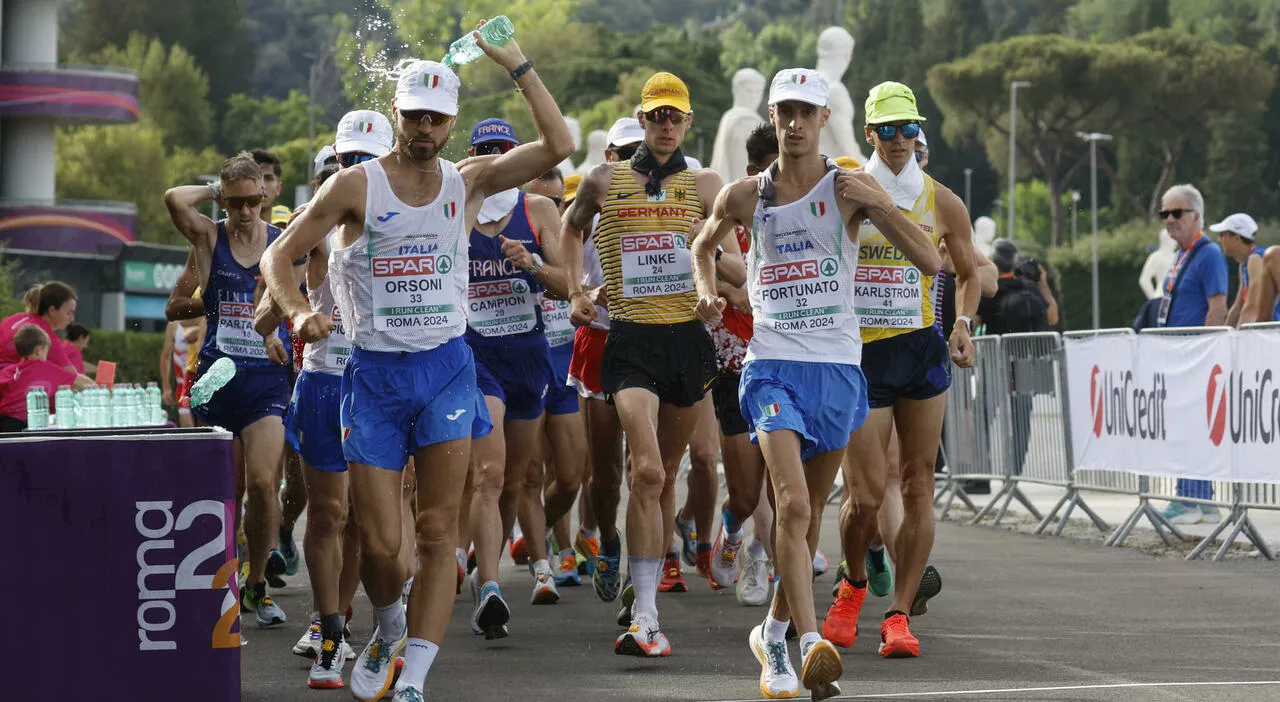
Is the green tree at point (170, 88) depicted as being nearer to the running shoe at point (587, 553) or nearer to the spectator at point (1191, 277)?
the spectator at point (1191, 277)

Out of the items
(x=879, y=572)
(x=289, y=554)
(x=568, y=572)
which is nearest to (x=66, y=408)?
(x=289, y=554)

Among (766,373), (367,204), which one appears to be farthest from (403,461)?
(766,373)

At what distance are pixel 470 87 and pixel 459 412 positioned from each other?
112026 millimetres

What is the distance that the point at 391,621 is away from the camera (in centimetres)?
758

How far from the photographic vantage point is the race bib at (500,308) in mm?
10555

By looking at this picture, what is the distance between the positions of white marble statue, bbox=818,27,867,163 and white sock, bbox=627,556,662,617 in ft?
51.7

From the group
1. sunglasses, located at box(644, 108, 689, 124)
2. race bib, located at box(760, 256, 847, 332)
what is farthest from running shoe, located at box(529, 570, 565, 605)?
race bib, located at box(760, 256, 847, 332)

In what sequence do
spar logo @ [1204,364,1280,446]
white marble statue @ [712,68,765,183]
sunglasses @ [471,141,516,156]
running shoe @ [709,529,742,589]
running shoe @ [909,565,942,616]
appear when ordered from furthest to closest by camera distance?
white marble statue @ [712,68,765,183] → spar logo @ [1204,364,1280,446] → running shoe @ [709,529,742,589] → sunglasses @ [471,141,516,156] → running shoe @ [909,565,942,616]

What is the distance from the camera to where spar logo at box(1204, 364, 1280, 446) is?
1250 centimetres

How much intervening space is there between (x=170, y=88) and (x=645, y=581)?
9990 centimetres

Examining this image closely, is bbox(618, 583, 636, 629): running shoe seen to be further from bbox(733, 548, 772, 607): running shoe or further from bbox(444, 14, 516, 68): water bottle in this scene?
bbox(444, 14, 516, 68): water bottle

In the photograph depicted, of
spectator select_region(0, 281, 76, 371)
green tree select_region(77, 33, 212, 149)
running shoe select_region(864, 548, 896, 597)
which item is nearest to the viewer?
running shoe select_region(864, 548, 896, 597)

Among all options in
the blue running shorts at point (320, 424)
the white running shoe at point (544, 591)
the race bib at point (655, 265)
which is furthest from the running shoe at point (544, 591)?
the blue running shorts at point (320, 424)

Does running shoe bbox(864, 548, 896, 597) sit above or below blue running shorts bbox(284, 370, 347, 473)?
below
